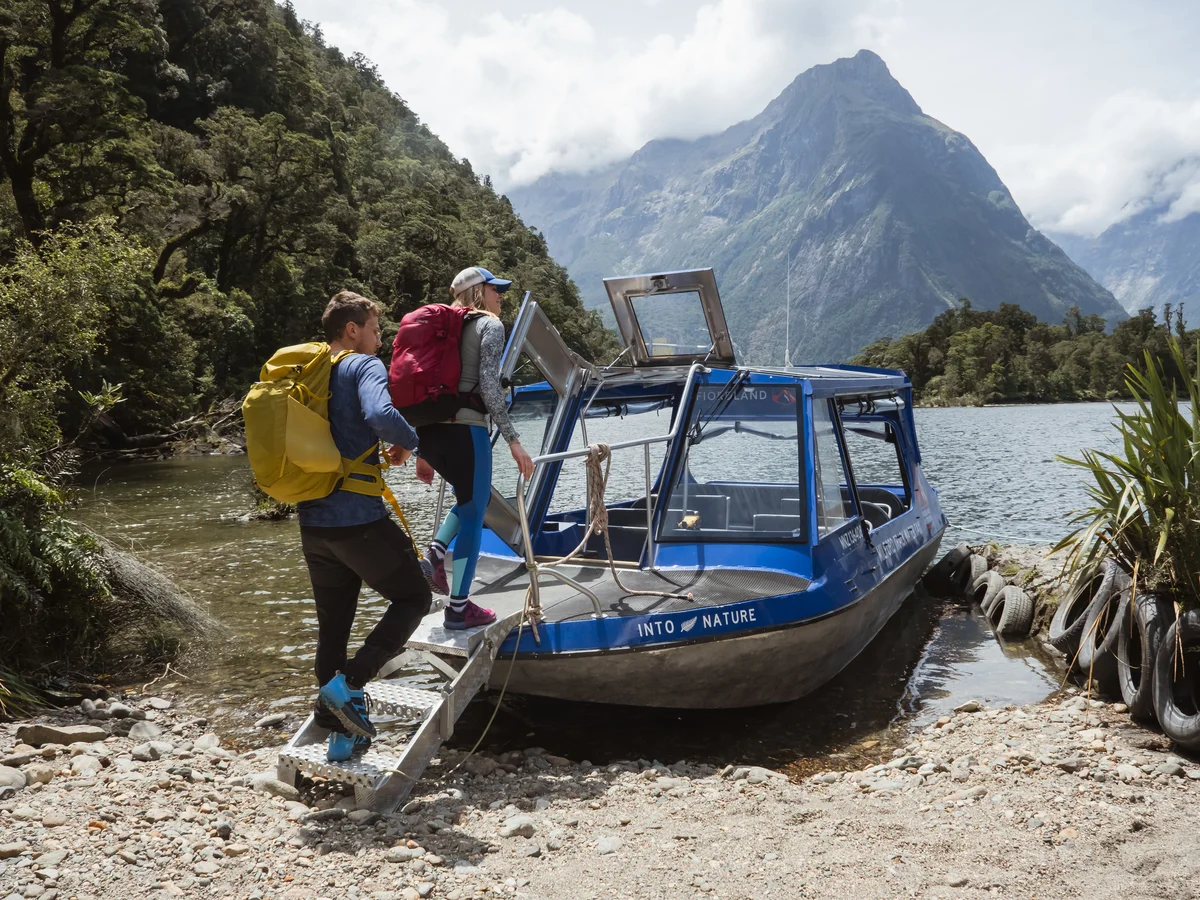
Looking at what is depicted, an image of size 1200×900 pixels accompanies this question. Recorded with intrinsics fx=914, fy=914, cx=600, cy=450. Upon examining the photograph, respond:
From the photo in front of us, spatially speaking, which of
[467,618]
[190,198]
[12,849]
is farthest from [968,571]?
[190,198]

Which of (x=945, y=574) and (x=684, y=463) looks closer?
(x=684, y=463)

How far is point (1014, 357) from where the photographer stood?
132 metres

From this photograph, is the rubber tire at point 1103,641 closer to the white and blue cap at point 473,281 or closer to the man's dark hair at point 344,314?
the white and blue cap at point 473,281

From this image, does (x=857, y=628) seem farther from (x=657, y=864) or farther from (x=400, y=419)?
(x=400, y=419)

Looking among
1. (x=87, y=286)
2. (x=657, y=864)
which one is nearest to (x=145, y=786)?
(x=657, y=864)

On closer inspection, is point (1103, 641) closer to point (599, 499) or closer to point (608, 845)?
point (599, 499)

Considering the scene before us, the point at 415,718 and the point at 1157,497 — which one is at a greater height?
the point at 1157,497

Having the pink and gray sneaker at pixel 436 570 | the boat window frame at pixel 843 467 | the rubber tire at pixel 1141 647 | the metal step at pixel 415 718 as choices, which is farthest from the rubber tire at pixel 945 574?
the pink and gray sneaker at pixel 436 570

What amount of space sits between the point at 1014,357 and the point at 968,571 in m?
132

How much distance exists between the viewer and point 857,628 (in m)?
8.28

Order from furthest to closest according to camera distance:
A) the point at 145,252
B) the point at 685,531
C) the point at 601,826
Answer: the point at 145,252 < the point at 685,531 < the point at 601,826

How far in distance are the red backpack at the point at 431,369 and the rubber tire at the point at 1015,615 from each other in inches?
302

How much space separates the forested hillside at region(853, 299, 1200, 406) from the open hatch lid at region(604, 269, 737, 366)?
4661 inches

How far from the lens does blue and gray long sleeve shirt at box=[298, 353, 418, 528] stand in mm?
4766
